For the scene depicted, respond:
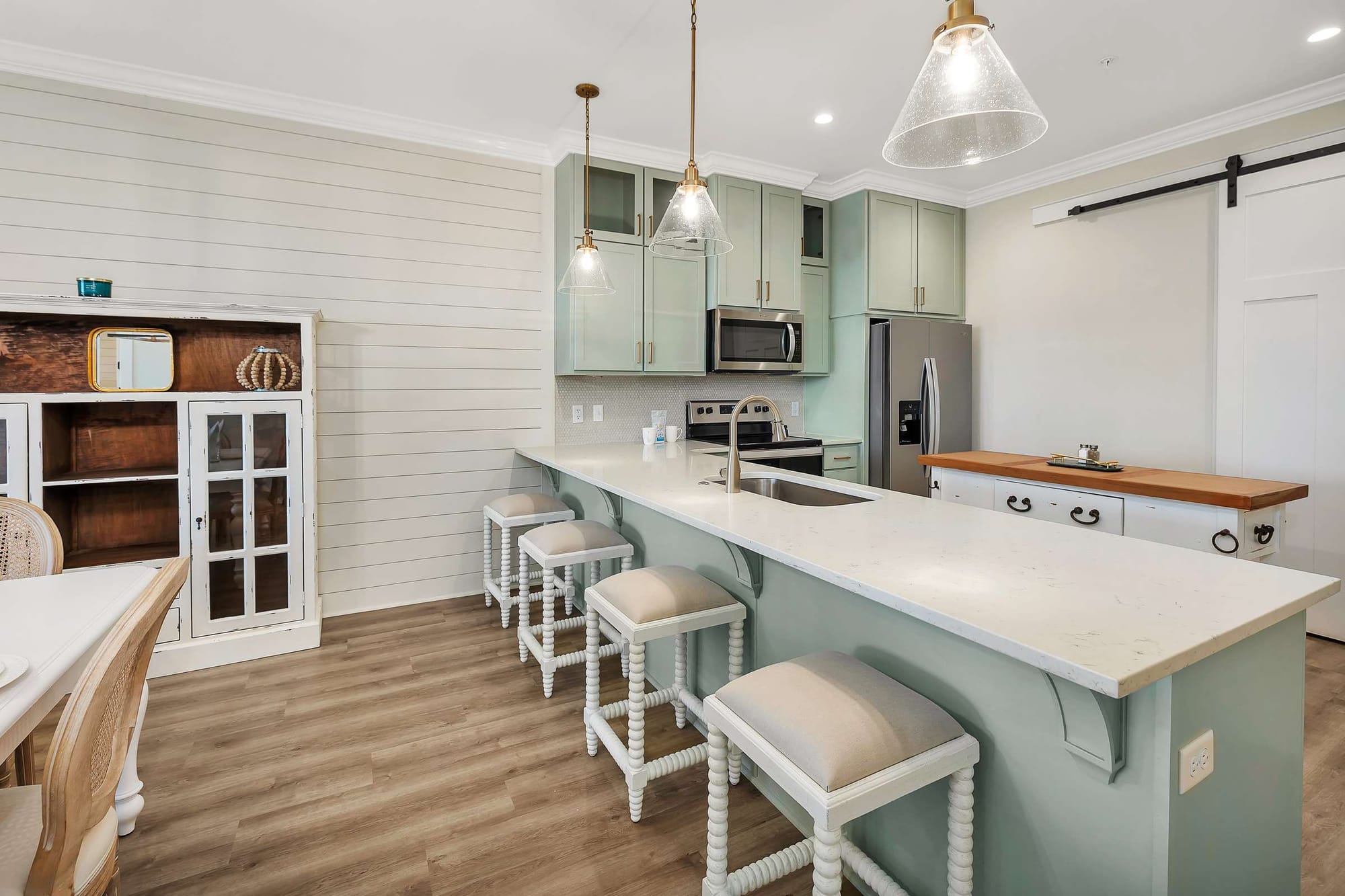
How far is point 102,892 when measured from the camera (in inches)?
42.9

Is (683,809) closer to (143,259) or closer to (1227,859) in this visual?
(1227,859)

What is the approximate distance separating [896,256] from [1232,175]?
176 cm

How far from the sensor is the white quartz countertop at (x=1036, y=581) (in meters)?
0.92

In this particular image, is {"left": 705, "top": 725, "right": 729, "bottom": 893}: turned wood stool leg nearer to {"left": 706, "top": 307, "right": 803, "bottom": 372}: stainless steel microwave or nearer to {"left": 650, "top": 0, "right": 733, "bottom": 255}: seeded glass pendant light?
{"left": 650, "top": 0, "right": 733, "bottom": 255}: seeded glass pendant light

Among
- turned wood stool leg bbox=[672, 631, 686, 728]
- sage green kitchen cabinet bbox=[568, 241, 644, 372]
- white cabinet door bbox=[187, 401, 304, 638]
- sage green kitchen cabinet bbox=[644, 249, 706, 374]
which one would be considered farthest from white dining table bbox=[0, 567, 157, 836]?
sage green kitchen cabinet bbox=[644, 249, 706, 374]

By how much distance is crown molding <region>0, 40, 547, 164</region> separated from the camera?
108 inches

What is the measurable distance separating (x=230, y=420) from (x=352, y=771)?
165 cm

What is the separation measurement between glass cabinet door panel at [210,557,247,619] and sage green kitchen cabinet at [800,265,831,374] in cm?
350

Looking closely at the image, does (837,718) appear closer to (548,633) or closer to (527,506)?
(548,633)

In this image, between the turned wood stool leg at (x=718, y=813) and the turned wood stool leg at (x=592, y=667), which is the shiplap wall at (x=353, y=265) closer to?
the turned wood stool leg at (x=592, y=667)

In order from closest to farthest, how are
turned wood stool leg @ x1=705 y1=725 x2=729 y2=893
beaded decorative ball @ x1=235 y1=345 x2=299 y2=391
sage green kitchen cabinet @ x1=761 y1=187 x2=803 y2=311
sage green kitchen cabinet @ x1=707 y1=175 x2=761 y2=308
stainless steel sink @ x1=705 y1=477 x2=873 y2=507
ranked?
turned wood stool leg @ x1=705 y1=725 x2=729 y2=893 < stainless steel sink @ x1=705 y1=477 x2=873 y2=507 < beaded decorative ball @ x1=235 y1=345 x2=299 y2=391 < sage green kitchen cabinet @ x1=707 y1=175 x2=761 y2=308 < sage green kitchen cabinet @ x1=761 y1=187 x2=803 y2=311

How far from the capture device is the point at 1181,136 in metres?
3.54

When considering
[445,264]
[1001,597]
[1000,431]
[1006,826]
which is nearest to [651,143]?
[445,264]

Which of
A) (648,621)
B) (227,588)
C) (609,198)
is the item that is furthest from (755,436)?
(227,588)
